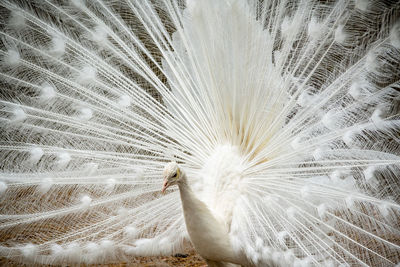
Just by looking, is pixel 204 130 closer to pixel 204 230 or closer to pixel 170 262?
pixel 204 230

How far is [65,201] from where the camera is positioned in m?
2.53

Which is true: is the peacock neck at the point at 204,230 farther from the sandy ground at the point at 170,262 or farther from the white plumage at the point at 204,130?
the sandy ground at the point at 170,262

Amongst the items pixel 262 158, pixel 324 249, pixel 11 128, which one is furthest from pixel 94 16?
pixel 324 249

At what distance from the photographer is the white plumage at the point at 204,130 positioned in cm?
202

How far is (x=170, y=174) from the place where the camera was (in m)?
1.91

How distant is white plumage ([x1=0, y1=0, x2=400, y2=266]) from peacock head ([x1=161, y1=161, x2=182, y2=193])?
67 millimetres

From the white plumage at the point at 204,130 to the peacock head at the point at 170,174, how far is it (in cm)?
7

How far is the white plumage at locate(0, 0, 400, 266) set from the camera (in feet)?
6.64

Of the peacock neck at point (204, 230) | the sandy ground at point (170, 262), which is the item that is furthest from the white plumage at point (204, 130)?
the sandy ground at point (170, 262)

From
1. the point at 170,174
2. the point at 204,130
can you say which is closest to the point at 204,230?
the point at 170,174

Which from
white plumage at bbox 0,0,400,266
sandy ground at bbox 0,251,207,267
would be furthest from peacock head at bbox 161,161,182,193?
sandy ground at bbox 0,251,207,267

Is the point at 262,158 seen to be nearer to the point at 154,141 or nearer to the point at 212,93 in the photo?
the point at 212,93

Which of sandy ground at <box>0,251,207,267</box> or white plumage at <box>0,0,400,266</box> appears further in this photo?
sandy ground at <box>0,251,207,267</box>

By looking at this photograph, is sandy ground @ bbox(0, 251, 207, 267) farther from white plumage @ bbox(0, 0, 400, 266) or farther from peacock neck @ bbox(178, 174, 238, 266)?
peacock neck @ bbox(178, 174, 238, 266)
